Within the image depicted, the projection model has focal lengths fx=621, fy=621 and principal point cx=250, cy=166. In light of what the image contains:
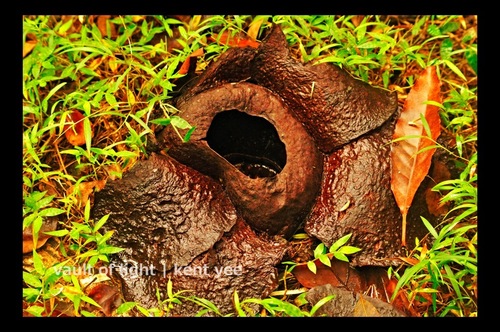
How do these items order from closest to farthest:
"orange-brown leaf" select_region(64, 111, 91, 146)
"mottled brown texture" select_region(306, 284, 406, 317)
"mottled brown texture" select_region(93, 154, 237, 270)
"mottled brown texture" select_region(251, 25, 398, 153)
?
"mottled brown texture" select_region(306, 284, 406, 317) < "mottled brown texture" select_region(93, 154, 237, 270) < "mottled brown texture" select_region(251, 25, 398, 153) < "orange-brown leaf" select_region(64, 111, 91, 146)

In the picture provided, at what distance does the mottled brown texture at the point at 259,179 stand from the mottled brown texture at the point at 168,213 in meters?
0.08

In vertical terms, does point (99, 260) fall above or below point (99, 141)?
below

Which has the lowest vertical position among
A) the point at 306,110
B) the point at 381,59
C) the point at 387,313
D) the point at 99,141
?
the point at 387,313

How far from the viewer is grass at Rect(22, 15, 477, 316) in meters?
2.91

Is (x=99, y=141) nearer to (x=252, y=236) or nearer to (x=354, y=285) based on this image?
(x=252, y=236)

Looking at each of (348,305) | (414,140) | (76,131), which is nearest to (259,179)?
(348,305)

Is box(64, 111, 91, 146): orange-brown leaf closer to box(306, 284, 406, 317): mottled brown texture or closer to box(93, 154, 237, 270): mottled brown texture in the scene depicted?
box(93, 154, 237, 270): mottled brown texture

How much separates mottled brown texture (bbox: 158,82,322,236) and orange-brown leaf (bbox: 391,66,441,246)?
39cm

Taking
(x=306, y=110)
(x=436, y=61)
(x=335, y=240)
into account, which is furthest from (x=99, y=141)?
(x=436, y=61)

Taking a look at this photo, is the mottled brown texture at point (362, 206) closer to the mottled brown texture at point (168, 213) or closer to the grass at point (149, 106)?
the grass at point (149, 106)

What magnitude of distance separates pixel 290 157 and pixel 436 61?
1100 mm

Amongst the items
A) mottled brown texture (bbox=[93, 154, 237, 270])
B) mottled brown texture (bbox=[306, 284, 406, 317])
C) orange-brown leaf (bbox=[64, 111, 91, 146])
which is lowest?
mottled brown texture (bbox=[306, 284, 406, 317])

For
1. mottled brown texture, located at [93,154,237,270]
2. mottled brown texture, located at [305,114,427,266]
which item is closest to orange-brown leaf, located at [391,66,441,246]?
mottled brown texture, located at [305,114,427,266]

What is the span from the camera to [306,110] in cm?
300
